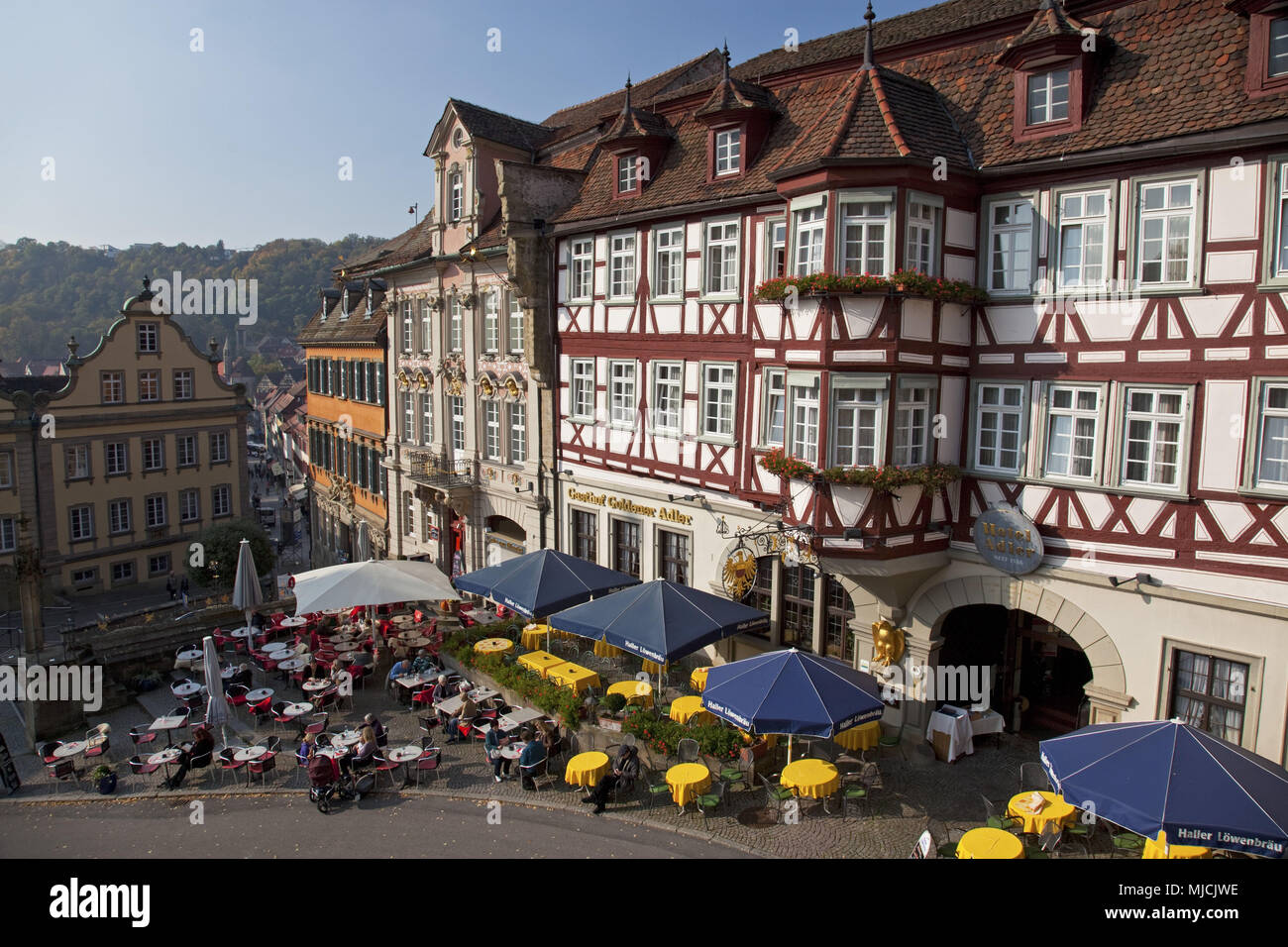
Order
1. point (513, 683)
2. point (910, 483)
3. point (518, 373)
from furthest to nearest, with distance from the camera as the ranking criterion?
point (518, 373) → point (513, 683) → point (910, 483)

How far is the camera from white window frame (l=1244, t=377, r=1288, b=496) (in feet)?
37.1

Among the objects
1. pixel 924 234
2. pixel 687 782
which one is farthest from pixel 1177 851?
pixel 924 234

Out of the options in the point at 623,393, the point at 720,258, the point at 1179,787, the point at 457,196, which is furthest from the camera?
the point at 457,196

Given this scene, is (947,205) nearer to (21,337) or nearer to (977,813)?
(977,813)

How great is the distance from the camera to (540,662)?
1827cm

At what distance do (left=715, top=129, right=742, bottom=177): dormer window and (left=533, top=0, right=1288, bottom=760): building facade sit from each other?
0.06 meters

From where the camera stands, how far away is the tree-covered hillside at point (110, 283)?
102312 millimetres

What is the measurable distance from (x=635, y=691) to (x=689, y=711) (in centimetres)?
170

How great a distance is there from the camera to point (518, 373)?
2484 centimetres

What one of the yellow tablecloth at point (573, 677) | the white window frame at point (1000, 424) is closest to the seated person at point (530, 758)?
the yellow tablecloth at point (573, 677)

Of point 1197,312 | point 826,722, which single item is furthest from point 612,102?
point 826,722

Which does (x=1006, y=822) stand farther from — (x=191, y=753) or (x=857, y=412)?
(x=191, y=753)
